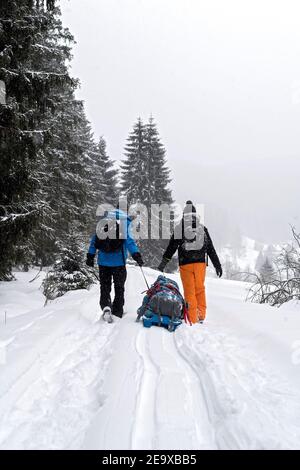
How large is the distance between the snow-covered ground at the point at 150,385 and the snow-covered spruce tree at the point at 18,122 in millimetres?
2273

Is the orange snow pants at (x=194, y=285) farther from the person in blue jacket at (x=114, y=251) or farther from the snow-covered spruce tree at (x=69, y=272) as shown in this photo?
the snow-covered spruce tree at (x=69, y=272)

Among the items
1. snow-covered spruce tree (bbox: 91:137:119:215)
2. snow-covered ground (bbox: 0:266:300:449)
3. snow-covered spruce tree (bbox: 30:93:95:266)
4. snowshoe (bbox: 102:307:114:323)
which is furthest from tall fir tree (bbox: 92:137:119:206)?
snow-covered ground (bbox: 0:266:300:449)

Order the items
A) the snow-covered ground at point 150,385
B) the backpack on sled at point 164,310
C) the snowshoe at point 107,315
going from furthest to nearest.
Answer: the snowshoe at point 107,315, the backpack on sled at point 164,310, the snow-covered ground at point 150,385

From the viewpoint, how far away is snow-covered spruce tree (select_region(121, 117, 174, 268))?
3372cm

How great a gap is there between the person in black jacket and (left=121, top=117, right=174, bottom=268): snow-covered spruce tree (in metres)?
25.6

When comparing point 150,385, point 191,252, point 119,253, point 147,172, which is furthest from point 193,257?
point 147,172

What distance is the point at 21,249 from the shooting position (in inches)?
305

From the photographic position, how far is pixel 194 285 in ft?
21.2

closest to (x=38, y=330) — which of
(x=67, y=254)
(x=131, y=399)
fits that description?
(x=131, y=399)

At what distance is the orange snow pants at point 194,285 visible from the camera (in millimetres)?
6363

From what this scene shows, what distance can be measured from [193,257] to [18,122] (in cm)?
440

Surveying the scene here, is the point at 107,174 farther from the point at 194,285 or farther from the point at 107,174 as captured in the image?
the point at 194,285

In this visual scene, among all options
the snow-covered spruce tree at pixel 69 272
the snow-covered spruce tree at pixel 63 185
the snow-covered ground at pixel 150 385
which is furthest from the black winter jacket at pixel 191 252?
the snow-covered spruce tree at pixel 63 185
